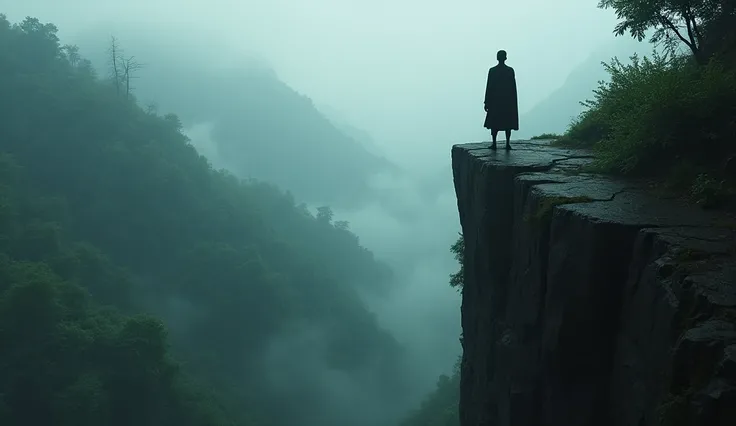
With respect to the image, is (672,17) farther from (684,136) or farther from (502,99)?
(684,136)

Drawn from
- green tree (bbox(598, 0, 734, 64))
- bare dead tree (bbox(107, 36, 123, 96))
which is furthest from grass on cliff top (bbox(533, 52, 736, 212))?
bare dead tree (bbox(107, 36, 123, 96))

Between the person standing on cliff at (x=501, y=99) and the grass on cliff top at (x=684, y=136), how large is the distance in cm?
227

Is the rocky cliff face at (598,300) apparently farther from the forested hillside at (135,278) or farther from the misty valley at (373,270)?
the forested hillside at (135,278)

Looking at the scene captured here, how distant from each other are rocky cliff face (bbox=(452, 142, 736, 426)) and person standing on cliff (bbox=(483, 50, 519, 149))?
3.25 ft

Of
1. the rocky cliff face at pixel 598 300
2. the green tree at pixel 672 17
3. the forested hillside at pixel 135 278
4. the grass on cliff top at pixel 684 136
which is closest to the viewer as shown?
the rocky cliff face at pixel 598 300

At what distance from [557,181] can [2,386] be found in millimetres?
28507

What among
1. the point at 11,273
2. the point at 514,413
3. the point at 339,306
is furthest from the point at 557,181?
the point at 339,306

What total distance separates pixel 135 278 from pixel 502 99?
46.1m

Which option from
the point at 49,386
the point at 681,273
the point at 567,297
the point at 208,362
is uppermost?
the point at 681,273

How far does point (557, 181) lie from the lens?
709 cm

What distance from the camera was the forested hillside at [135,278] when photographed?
2828 centimetres

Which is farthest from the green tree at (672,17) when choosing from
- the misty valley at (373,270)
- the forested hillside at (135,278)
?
the forested hillside at (135,278)

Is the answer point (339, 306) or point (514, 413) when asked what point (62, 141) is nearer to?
point (339, 306)

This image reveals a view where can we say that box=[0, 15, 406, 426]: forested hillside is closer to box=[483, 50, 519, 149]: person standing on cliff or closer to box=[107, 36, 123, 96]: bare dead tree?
box=[107, 36, 123, 96]: bare dead tree
